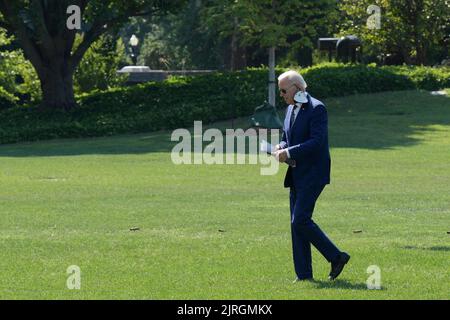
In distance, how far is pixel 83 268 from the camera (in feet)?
40.5

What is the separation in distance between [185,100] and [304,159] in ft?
107

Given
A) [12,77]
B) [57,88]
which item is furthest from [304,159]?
[12,77]

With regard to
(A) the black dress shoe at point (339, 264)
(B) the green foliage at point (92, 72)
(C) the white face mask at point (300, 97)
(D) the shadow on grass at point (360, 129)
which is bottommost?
(D) the shadow on grass at point (360, 129)

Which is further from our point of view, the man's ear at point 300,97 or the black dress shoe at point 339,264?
the black dress shoe at point 339,264

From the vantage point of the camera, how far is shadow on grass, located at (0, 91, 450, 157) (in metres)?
34.3

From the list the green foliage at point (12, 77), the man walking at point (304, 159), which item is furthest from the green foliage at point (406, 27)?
the man walking at point (304, 159)

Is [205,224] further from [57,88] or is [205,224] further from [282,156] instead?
[57,88]

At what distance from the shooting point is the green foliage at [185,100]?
3969 cm

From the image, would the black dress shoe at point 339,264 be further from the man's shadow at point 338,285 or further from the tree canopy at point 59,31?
the tree canopy at point 59,31

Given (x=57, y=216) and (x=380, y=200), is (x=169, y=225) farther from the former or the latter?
(x=380, y=200)

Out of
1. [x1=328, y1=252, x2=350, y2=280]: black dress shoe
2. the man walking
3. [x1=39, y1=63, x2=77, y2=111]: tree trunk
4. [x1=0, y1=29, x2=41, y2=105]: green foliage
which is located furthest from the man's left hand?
[x1=0, y1=29, x2=41, y2=105]: green foliage

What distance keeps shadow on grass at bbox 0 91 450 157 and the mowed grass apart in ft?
1.16

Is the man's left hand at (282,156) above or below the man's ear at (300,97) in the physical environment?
below

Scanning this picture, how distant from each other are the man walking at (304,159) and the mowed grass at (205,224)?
363 mm
